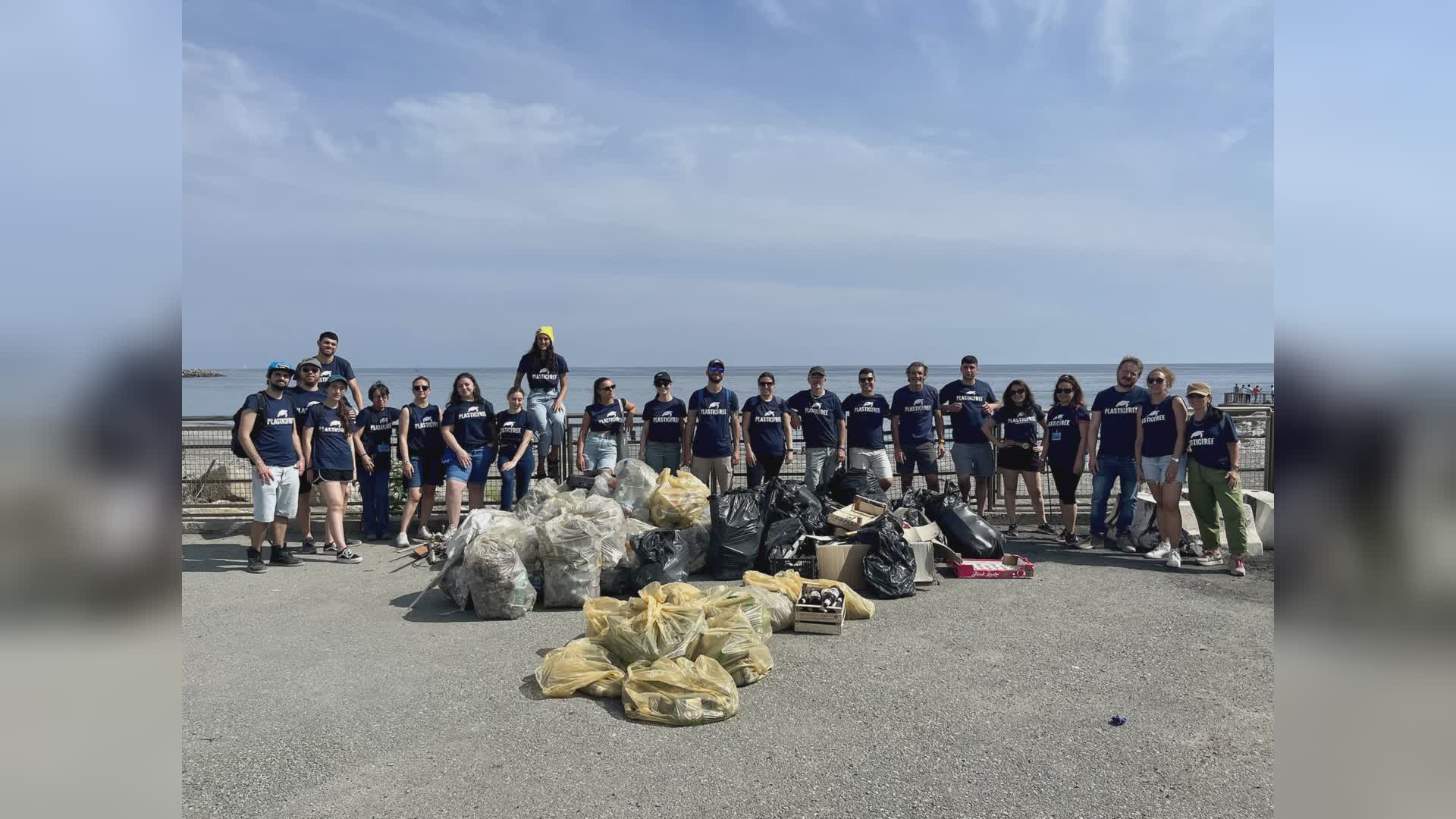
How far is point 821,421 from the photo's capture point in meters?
9.27

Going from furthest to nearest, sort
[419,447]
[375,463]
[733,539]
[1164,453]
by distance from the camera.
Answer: [375,463]
[419,447]
[1164,453]
[733,539]

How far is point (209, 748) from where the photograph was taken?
4.01m

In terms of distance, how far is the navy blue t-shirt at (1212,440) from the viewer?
732cm

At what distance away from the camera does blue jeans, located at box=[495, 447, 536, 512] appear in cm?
899

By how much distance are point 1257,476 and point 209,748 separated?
39.9ft

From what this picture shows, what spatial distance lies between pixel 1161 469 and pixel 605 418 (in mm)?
5682

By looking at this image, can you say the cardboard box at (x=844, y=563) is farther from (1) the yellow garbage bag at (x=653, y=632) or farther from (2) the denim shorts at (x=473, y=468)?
(2) the denim shorts at (x=473, y=468)

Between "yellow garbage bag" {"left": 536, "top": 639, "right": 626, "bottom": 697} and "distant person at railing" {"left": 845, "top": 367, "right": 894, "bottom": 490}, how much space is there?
504cm

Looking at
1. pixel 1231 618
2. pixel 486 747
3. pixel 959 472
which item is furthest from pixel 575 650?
pixel 959 472

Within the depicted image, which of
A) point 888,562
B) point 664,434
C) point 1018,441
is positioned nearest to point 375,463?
point 664,434

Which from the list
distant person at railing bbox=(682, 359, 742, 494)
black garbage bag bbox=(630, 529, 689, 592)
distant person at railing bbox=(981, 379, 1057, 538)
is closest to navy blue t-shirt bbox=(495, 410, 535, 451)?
distant person at railing bbox=(682, 359, 742, 494)

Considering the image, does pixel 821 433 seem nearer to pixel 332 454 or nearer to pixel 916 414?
pixel 916 414

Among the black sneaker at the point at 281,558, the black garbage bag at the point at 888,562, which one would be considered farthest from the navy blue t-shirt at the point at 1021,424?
the black sneaker at the point at 281,558
